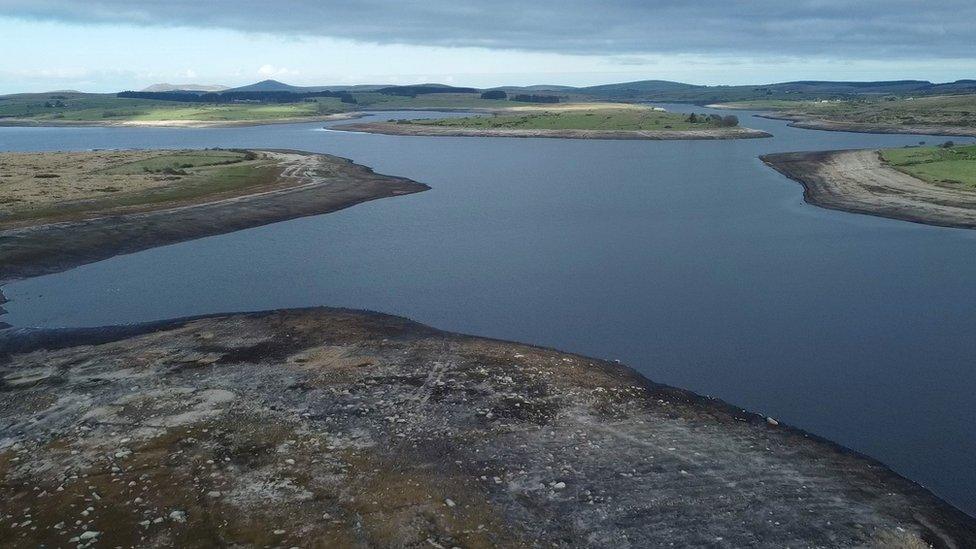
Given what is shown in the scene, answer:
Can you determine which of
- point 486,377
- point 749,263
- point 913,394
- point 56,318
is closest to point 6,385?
point 56,318

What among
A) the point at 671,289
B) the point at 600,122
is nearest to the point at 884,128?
the point at 600,122

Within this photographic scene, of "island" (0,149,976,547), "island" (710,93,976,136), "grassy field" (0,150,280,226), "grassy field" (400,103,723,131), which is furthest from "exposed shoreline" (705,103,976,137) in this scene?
"island" (0,149,976,547)

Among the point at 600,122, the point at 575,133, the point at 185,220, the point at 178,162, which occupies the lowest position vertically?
the point at 185,220

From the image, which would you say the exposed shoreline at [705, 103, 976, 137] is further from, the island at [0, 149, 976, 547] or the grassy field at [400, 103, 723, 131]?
the island at [0, 149, 976, 547]

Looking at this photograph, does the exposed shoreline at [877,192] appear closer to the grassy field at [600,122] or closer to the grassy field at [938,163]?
the grassy field at [938,163]

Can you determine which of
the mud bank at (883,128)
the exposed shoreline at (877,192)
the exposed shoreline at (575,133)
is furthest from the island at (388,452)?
the mud bank at (883,128)

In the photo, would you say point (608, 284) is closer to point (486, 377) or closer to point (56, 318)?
point (486, 377)

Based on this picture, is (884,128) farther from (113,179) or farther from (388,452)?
(388,452)
